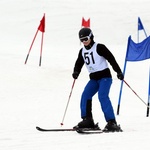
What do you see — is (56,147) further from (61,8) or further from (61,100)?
(61,8)

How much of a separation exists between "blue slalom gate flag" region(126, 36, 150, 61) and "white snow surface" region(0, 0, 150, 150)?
1.17m

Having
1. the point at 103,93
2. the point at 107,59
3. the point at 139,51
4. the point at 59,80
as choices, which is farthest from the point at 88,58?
the point at 59,80

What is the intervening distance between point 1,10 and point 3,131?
28.2 metres

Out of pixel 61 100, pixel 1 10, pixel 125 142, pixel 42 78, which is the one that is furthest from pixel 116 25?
pixel 125 142

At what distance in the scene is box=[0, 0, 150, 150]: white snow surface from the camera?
5211mm

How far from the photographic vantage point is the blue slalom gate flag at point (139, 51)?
8836mm

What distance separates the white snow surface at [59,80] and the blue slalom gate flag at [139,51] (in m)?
1.17

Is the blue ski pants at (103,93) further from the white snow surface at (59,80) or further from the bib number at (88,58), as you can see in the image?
the white snow surface at (59,80)

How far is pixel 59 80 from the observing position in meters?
12.8

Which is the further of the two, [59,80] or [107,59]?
[59,80]

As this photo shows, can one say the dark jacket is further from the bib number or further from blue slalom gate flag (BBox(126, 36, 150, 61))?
blue slalom gate flag (BBox(126, 36, 150, 61))

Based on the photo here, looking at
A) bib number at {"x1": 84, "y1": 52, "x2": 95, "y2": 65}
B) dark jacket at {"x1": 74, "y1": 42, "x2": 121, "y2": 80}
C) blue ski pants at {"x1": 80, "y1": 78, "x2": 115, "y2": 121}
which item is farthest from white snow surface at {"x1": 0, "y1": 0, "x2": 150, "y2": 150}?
bib number at {"x1": 84, "y1": 52, "x2": 95, "y2": 65}

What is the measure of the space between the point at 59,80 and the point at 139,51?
427 cm

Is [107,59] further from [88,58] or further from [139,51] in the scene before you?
[139,51]
